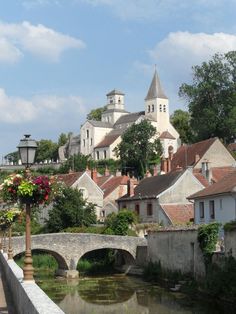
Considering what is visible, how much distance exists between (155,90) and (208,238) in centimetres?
9321

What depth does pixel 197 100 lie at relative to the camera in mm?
77875

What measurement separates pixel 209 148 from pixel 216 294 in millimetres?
40491

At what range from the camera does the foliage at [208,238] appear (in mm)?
31422

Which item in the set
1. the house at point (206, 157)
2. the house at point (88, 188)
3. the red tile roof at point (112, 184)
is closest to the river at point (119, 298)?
the house at point (88, 188)

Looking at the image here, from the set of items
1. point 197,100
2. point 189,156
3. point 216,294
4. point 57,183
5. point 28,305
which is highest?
point 197,100

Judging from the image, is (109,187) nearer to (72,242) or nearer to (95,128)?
(72,242)

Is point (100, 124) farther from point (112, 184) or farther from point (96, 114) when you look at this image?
point (112, 184)

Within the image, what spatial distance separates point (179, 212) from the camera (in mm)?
47094

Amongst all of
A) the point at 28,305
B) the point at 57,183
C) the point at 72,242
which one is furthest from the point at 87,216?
the point at 28,305

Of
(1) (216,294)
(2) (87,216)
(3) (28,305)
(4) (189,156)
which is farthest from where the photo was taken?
(4) (189,156)

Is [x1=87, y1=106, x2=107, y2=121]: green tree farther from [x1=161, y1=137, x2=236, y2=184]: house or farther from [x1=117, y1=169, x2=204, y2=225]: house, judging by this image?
[x1=117, y1=169, x2=204, y2=225]: house

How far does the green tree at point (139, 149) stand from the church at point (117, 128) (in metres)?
12.3

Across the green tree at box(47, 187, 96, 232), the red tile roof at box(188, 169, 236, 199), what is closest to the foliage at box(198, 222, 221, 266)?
the red tile roof at box(188, 169, 236, 199)

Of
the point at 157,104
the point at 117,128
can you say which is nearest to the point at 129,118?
the point at 117,128
